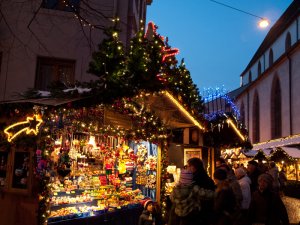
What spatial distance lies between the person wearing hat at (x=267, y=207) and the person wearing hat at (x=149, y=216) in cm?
293

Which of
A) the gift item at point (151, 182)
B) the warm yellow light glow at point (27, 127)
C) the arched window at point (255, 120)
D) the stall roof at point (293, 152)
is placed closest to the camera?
the warm yellow light glow at point (27, 127)

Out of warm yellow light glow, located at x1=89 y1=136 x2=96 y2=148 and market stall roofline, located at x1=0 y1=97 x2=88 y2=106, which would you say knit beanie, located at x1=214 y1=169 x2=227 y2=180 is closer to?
market stall roofline, located at x1=0 y1=97 x2=88 y2=106

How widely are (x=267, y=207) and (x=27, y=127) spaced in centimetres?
483

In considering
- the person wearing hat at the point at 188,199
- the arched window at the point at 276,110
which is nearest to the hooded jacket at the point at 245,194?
the person wearing hat at the point at 188,199

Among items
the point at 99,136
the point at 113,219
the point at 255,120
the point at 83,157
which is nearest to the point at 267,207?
the point at 113,219

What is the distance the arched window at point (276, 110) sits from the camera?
3697 cm

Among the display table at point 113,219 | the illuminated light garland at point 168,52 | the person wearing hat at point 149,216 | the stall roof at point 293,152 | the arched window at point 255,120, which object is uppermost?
the arched window at point 255,120

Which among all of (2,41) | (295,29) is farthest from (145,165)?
(295,29)

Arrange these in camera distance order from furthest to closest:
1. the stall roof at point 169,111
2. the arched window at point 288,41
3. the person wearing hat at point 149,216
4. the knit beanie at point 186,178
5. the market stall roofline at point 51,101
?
the arched window at point 288,41, the stall roof at point 169,111, the person wearing hat at point 149,216, the market stall roofline at point 51,101, the knit beanie at point 186,178

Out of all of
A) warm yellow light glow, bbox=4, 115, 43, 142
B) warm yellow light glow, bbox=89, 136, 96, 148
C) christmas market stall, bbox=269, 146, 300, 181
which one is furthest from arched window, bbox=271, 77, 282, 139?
warm yellow light glow, bbox=4, 115, 43, 142

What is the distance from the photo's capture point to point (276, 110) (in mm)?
37719

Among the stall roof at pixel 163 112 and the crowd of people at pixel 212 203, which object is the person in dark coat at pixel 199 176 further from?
the stall roof at pixel 163 112

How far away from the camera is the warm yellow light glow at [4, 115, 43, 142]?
7.17m

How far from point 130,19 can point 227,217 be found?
11363mm
